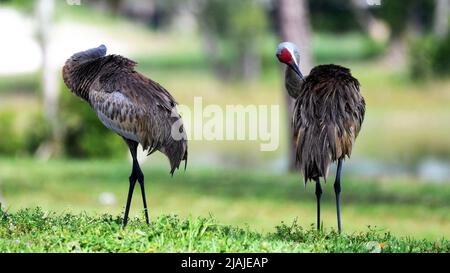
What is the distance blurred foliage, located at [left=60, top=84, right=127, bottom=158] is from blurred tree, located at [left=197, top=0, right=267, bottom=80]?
13497mm

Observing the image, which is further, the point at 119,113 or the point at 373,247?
the point at 119,113

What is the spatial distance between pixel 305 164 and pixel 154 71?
90.8 feet

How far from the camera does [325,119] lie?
29.3 feet

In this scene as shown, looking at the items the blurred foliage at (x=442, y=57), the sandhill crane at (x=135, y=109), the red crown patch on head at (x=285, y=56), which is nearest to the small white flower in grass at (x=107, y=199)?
the sandhill crane at (x=135, y=109)

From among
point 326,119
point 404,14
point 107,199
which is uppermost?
point 404,14

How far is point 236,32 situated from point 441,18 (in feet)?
21.3

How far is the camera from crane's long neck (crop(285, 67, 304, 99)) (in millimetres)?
9602

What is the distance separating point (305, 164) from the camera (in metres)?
8.91

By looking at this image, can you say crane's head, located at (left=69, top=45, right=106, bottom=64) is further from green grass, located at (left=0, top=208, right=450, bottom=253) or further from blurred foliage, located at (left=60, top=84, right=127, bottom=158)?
blurred foliage, located at (left=60, top=84, right=127, bottom=158)

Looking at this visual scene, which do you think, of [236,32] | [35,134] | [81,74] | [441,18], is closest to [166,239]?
[81,74]

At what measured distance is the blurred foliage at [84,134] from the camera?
20.9 m

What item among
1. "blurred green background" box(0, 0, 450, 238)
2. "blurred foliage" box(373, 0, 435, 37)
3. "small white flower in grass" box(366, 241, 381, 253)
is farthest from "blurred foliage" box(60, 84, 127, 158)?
"blurred foliage" box(373, 0, 435, 37)

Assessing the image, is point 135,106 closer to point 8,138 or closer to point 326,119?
point 326,119

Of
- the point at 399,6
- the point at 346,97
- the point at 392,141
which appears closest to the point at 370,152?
the point at 392,141
